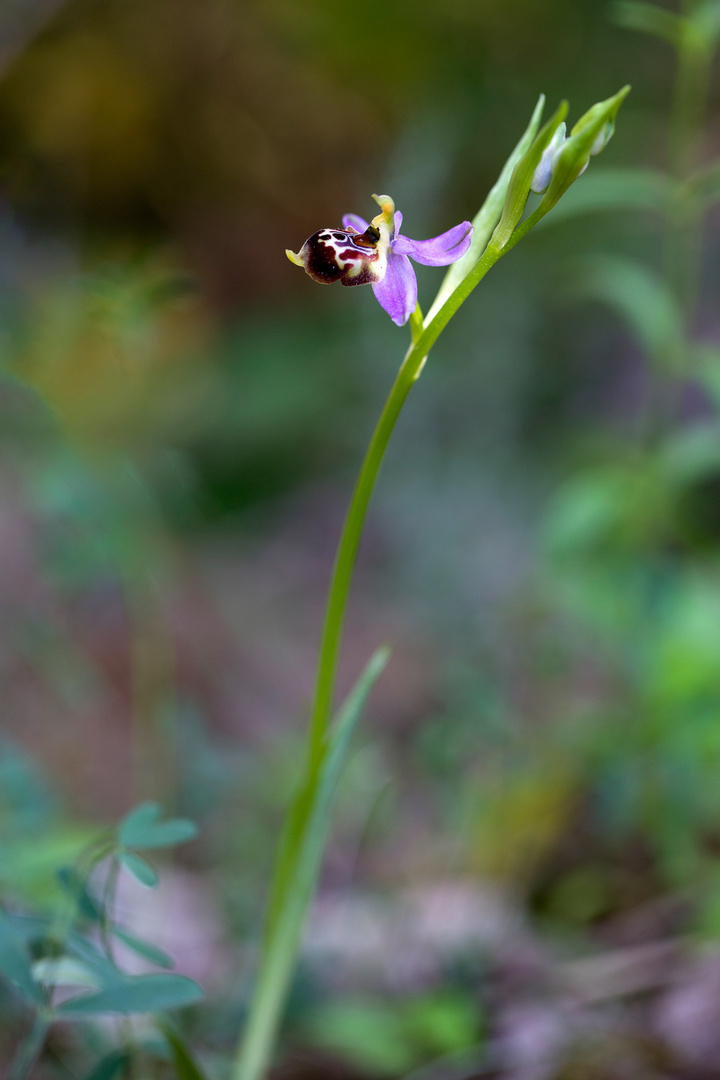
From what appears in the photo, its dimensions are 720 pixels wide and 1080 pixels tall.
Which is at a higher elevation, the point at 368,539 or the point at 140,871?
the point at 368,539

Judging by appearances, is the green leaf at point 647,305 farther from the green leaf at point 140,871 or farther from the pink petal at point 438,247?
the green leaf at point 140,871

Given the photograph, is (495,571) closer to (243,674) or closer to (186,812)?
(243,674)

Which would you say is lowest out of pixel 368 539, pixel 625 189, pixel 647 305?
pixel 647 305

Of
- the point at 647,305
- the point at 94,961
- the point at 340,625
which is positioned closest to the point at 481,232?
the point at 340,625

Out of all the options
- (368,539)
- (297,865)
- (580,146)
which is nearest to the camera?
(580,146)

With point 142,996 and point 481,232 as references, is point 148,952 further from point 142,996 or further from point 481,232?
point 481,232

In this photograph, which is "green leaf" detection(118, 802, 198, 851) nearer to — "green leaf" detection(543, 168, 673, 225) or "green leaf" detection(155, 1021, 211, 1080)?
"green leaf" detection(155, 1021, 211, 1080)

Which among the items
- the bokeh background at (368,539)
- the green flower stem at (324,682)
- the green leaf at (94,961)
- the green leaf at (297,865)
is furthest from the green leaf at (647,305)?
the green leaf at (94,961)
